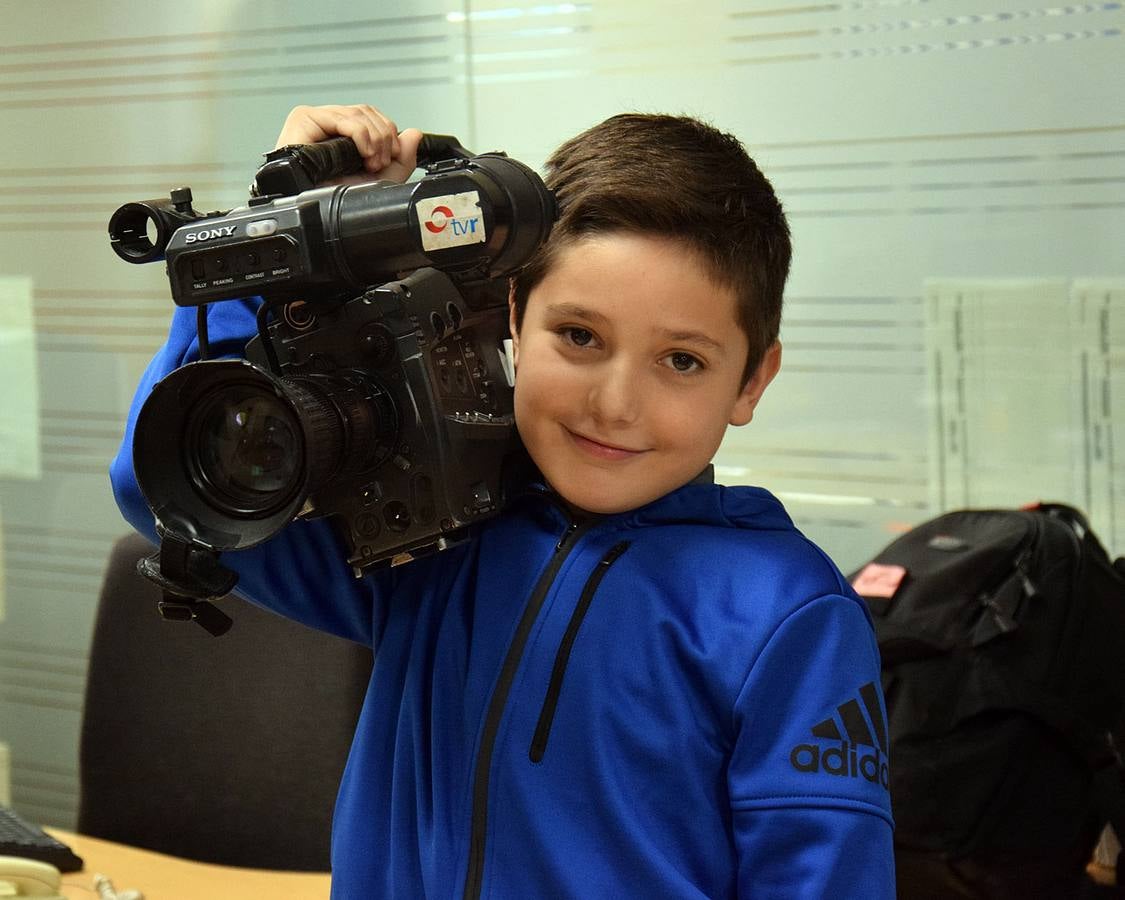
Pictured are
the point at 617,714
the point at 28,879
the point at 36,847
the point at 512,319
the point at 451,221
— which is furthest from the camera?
the point at 36,847

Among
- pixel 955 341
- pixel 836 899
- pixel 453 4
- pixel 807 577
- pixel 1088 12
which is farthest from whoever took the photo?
pixel 453 4

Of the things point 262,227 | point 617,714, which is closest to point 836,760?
point 617,714

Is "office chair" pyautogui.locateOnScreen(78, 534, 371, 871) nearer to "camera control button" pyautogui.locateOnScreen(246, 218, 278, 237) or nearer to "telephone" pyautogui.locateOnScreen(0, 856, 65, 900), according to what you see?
"telephone" pyautogui.locateOnScreen(0, 856, 65, 900)

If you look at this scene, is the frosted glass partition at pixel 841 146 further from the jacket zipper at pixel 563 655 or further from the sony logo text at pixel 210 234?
the sony logo text at pixel 210 234

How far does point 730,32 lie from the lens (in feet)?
7.63

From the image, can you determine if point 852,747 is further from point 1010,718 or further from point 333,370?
point 1010,718

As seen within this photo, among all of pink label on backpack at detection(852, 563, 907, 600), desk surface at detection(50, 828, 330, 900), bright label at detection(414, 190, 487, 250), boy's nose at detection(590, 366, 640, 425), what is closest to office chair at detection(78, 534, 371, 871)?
desk surface at detection(50, 828, 330, 900)

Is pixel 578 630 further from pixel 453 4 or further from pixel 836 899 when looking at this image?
pixel 453 4

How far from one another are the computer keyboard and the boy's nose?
2.87ft

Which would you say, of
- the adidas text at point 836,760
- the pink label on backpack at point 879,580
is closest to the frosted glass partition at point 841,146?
the pink label on backpack at point 879,580

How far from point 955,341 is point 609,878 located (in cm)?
151

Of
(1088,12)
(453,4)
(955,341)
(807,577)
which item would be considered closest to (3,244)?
(453,4)

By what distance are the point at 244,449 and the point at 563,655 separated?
28cm

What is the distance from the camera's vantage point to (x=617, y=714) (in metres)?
1.00
